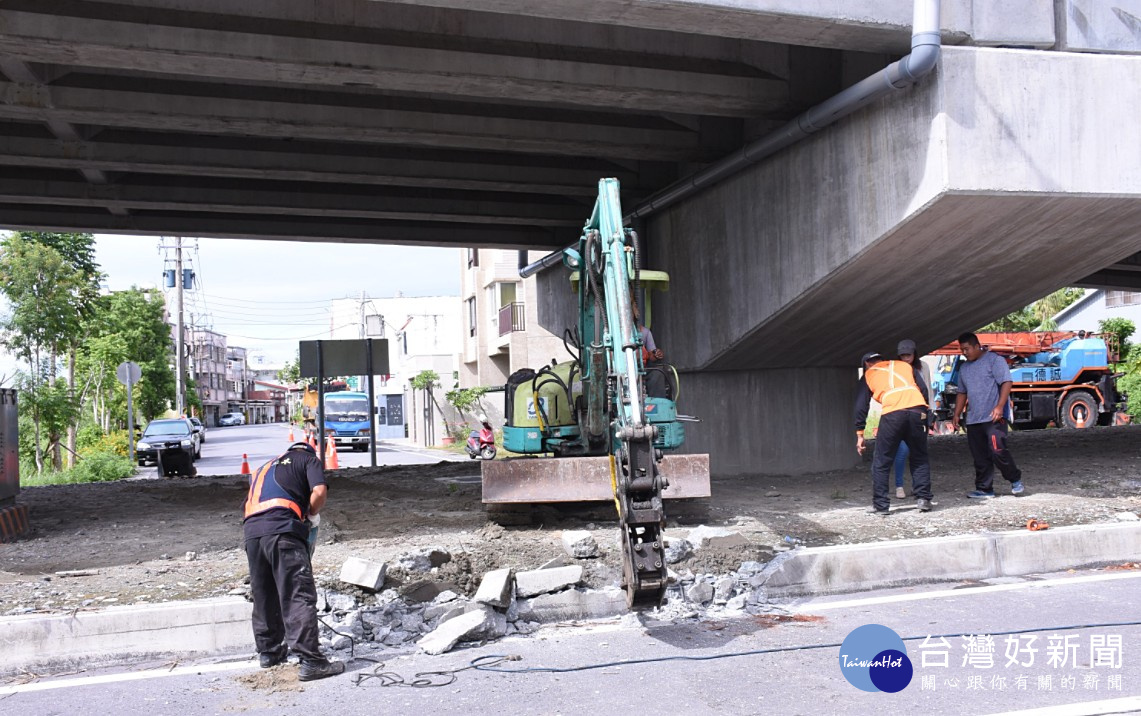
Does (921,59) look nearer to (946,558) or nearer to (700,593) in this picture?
(946,558)

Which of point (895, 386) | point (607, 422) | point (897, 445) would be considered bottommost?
point (897, 445)

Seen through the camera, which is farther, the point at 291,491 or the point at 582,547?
the point at 582,547

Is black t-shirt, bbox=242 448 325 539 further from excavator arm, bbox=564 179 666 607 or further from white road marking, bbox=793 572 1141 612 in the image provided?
white road marking, bbox=793 572 1141 612

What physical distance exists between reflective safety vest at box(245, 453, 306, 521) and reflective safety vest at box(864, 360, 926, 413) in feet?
21.0

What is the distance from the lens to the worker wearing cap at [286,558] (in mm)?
5812

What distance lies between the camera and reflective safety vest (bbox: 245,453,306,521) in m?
5.99

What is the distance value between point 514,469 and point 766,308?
4389mm

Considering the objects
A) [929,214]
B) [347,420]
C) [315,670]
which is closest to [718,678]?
[315,670]

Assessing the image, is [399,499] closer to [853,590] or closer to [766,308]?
[766,308]

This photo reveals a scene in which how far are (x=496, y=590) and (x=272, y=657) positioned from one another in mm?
1576

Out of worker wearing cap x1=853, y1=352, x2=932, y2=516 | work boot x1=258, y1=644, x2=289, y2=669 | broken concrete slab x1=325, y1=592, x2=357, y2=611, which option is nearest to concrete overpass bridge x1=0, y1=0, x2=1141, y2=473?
worker wearing cap x1=853, y1=352, x2=932, y2=516

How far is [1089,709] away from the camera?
479 centimetres

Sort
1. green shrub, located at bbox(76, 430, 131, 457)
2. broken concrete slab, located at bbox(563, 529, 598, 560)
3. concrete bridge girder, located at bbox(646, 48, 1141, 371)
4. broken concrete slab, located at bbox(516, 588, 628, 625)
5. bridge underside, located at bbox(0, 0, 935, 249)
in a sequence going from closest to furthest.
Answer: broken concrete slab, located at bbox(516, 588, 628, 625), broken concrete slab, located at bbox(563, 529, 598, 560), concrete bridge girder, located at bbox(646, 48, 1141, 371), bridge underside, located at bbox(0, 0, 935, 249), green shrub, located at bbox(76, 430, 131, 457)

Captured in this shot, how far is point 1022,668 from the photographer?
217 inches
